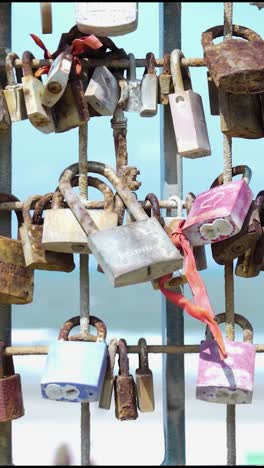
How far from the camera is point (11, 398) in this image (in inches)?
98.0

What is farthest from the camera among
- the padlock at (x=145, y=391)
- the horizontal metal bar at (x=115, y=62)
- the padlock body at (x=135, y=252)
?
the horizontal metal bar at (x=115, y=62)

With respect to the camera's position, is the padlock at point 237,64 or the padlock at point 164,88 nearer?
the padlock at point 237,64

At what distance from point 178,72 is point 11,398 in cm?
82

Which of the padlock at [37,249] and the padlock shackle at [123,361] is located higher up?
the padlock at [37,249]

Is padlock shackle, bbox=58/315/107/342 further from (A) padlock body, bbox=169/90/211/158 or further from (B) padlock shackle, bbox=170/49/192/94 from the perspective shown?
(B) padlock shackle, bbox=170/49/192/94

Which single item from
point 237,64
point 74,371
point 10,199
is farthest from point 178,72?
point 74,371

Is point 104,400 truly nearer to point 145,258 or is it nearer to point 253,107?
point 145,258

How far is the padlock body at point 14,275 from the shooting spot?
8.04 feet

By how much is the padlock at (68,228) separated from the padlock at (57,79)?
248mm

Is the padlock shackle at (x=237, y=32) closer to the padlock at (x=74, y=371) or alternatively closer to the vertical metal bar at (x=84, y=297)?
the vertical metal bar at (x=84, y=297)

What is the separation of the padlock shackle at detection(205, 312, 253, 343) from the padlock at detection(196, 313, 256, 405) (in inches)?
1.9

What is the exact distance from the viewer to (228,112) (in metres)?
2.50

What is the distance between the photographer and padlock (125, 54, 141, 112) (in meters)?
2.50

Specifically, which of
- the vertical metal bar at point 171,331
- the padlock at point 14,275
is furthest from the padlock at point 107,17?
the padlock at point 14,275
